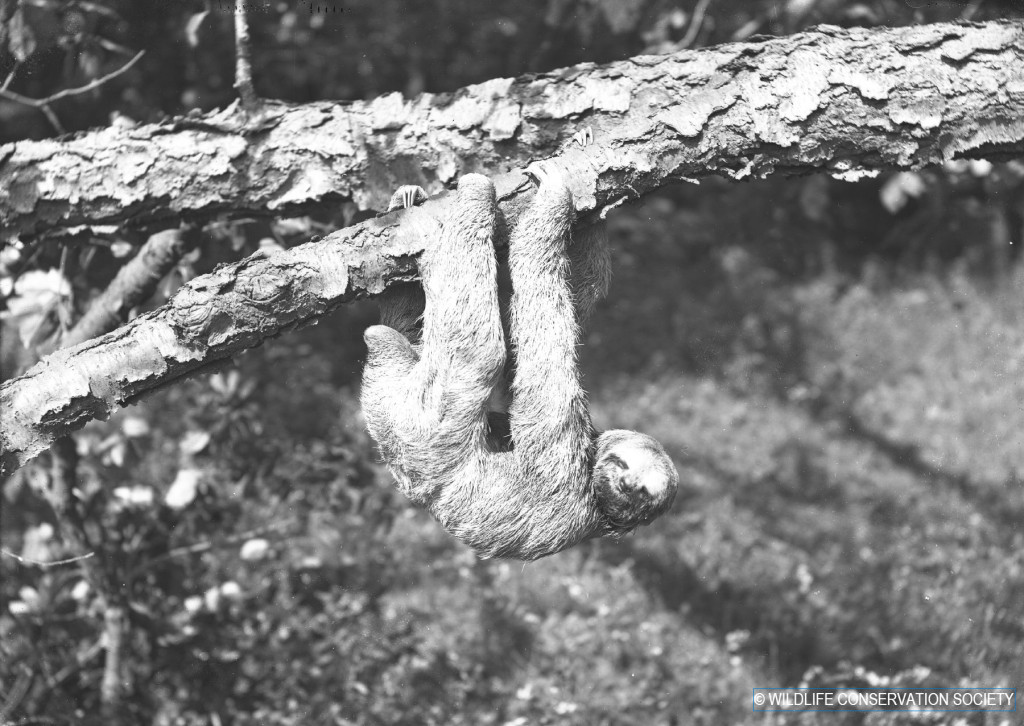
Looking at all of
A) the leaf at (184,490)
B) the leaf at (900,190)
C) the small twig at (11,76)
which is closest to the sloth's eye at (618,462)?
the leaf at (184,490)

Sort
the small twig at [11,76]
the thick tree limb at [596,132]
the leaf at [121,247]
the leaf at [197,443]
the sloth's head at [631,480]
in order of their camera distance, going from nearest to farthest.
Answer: the thick tree limb at [596,132] → the sloth's head at [631,480] → the small twig at [11,76] → the leaf at [121,247] → the leaf at [197,443]

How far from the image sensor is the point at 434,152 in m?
3.38

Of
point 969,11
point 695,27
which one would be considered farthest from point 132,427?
point 969,11

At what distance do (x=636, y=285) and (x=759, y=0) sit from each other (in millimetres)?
2868

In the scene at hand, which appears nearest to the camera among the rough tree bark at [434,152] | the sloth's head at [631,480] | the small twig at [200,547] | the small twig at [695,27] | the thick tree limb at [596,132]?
the rough tree bark at [434,152]

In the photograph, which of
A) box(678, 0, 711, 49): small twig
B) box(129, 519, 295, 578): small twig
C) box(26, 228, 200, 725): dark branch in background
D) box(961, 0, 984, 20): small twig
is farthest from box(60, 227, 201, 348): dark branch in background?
box(961, 0, 984, 20): small twig

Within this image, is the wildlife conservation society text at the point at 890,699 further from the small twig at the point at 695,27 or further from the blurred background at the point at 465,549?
the small twig at the point at 695,27

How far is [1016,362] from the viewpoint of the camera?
7348 mm

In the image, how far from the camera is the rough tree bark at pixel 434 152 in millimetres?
2945

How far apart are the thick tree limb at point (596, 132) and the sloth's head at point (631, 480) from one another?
3.15ft

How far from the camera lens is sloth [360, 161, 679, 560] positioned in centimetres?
304

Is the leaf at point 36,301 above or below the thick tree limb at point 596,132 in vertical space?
below

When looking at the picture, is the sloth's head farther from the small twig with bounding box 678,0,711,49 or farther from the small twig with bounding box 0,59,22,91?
the small twig with bounding box 0,59,22,91

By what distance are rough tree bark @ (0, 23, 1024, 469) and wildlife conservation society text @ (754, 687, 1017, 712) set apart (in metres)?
2.76
